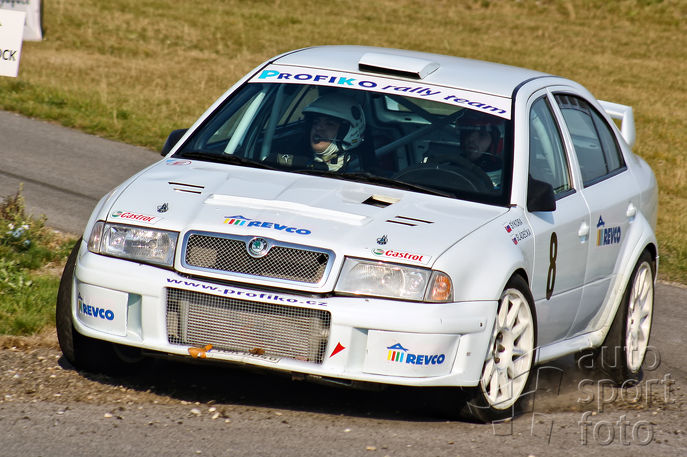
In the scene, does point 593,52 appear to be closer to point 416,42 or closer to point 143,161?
point 416,42

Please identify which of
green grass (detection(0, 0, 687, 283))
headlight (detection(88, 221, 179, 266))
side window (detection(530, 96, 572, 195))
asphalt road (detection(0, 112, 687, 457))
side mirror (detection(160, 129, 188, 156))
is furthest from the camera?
green grass (detection(0, 0, 687, 283))

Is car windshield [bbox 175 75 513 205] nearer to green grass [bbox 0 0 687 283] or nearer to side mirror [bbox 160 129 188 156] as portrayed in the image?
side mirror [bbox 160 129 188 156]

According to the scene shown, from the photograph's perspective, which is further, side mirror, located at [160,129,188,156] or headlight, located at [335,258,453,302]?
side mirror, located at [160,129,188,156]

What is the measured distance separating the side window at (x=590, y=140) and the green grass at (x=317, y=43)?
2866mm

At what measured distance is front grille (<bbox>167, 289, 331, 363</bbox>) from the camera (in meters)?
4.81

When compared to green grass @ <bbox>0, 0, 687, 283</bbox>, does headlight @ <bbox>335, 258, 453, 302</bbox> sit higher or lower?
higher

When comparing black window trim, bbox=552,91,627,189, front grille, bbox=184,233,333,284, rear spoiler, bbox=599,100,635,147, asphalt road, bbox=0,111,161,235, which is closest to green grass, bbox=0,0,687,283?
asphalt road, bbox=0,111,161,235

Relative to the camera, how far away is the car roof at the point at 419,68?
245 inches

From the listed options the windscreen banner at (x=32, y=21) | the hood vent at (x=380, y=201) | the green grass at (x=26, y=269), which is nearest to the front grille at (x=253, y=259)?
the hood vent at (x=380, y=201)

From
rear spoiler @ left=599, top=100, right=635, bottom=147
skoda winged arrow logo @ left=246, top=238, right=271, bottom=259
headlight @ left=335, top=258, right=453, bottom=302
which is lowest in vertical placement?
headlight @ left=335, top=258, right=453, bottom=302

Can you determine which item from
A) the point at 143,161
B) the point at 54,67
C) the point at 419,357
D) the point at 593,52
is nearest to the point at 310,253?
the point at 419,357

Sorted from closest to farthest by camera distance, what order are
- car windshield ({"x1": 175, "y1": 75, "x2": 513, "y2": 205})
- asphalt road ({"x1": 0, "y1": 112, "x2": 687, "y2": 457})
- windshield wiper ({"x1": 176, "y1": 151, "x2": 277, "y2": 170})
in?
asphalt road ({"x1": 0, "y1": 112, "x2": 687, "y2": 457}), car windshield ({"x1": 175, "y1": 75, "x2": 513, "y2": 205}), windshield wiper ({"x1": 176, "y1": 151, "x2": 277, "y2": 170})

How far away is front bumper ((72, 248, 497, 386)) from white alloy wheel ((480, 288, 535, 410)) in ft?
0.56

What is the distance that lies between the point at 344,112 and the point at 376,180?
0.64m
